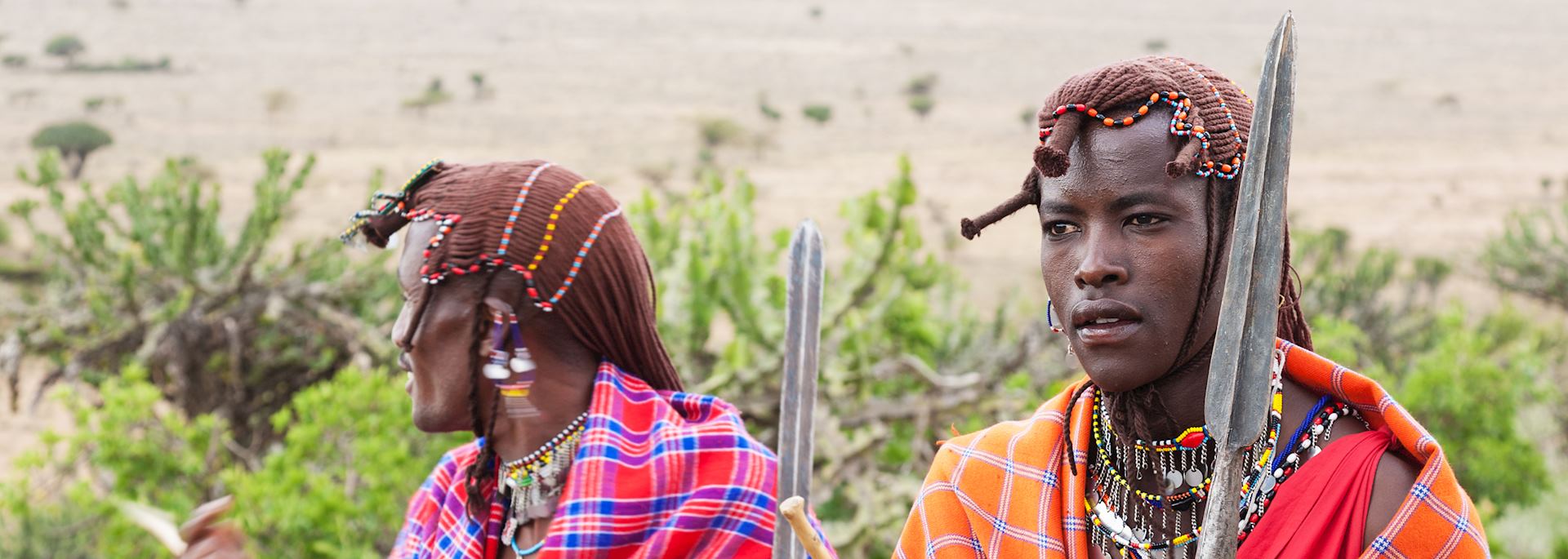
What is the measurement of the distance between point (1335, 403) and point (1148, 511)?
11.3 inches

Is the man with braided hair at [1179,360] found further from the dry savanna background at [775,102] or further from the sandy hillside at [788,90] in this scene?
the sandy hillside at [788,90]

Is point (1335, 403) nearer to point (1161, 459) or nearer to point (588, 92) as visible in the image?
point (1161, 459)

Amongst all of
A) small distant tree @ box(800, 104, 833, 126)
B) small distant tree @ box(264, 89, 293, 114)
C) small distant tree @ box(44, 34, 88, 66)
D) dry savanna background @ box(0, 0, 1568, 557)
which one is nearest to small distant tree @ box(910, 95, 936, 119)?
dry savanna background @ box(0, 0, 1568, 557)

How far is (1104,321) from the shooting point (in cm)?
173

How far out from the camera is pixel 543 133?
103 feet

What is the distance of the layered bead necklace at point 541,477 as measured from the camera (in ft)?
8.60

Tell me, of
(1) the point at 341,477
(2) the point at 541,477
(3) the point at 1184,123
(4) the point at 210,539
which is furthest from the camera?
(1) the point at 341,477

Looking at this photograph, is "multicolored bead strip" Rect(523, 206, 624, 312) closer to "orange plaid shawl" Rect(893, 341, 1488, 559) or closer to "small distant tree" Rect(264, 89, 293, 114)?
"orange plaid shawl" Rect(893, 341, 1488, 559)

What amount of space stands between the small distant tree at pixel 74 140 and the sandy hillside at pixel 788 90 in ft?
1.24

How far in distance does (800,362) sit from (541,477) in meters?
1.26

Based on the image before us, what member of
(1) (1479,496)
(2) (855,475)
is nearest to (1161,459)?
(2) (855,475)

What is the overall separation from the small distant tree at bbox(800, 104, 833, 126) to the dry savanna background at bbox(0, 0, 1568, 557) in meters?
0.10

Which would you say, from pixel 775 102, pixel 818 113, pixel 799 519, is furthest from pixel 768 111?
pixel 799 519

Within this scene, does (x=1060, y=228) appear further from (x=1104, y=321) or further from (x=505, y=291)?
(x=505, y=291)
